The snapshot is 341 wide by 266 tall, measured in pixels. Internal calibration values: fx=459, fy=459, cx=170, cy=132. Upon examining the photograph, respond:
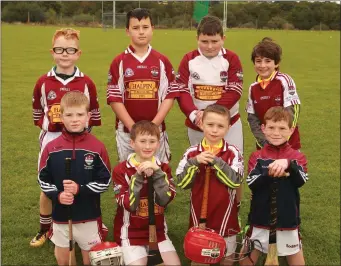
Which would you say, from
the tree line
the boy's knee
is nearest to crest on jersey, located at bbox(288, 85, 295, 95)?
the boy's knee

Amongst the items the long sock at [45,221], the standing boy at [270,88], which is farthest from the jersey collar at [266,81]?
the long sock at [45,221]

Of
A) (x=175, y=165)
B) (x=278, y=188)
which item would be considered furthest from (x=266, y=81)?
(x=175, y=165)

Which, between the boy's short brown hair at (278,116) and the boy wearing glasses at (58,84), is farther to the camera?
the boy wearing glasses at (58,84)

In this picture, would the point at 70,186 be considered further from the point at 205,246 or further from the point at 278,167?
the point at 278,167

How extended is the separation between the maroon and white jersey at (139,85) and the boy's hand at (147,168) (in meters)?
0.94

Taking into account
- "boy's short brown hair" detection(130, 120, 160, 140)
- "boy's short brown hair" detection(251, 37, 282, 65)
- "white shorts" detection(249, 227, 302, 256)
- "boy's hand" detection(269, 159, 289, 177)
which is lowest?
"white shorts" detection(249, 227, 302, 256)

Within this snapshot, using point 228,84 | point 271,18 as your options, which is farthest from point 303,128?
point 271,18

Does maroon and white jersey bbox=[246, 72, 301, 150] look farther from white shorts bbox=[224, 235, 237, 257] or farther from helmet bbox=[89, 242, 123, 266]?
helmet bbox=[89, 242, 123, 266]

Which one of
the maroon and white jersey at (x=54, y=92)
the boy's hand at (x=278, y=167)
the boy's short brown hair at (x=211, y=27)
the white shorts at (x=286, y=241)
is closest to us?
the boy's hand at (x=278, y=167)

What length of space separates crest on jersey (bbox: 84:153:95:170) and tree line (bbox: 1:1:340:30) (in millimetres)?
42435

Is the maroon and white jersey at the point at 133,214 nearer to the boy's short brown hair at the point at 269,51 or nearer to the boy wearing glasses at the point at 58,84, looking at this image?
the boy wearing glasses at the point at 58,84

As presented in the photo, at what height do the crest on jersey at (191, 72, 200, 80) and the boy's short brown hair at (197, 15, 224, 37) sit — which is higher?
the boy's short brown hair at (197, 15, 224, 37)

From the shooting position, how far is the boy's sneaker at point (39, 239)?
4.32 meters

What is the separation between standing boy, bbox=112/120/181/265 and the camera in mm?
3543
